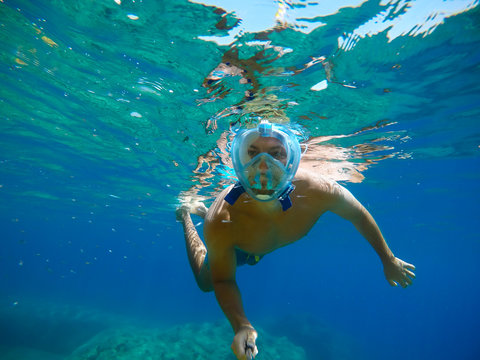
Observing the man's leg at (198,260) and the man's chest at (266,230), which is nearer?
the man's chest at (266,230)

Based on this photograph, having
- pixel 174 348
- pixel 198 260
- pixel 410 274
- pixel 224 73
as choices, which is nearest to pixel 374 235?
pixel 410 274

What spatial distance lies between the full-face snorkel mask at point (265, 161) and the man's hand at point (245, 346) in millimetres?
1553

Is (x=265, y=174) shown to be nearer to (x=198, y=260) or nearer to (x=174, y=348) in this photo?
(x=198, y=260)

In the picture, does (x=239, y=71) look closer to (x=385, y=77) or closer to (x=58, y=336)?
(x=385, y=77)

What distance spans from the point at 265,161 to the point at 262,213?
A: 101 centimetres

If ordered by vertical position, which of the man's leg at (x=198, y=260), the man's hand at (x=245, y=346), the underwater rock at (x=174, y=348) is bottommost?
the underwater rock at (x=174, y=348)

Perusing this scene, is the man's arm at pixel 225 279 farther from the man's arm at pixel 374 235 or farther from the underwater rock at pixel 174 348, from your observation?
the underwater rock at pixel 174 348

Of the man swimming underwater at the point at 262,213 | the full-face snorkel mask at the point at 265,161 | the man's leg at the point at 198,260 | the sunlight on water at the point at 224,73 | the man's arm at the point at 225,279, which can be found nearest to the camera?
the man's arm at the point at 225,279

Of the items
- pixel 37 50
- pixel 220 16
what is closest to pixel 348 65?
pixel 220 16

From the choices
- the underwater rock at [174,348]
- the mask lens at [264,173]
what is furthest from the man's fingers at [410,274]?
the underwater rock at [174,348]

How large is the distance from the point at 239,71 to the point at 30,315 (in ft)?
107

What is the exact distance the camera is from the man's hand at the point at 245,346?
2451mm

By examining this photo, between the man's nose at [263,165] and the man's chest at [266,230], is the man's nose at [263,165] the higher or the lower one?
the higher one

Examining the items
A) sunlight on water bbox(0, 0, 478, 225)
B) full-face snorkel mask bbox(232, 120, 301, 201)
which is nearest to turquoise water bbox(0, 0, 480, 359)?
sunlight on water bbox(0, 0, 478, 225)
